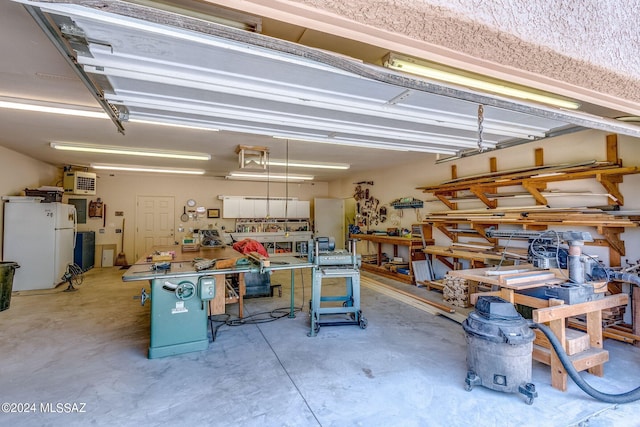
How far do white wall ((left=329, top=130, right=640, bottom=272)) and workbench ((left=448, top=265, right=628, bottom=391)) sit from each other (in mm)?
1377

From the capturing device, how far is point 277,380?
8.85 ft

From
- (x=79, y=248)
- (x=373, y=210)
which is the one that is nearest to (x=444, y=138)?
(x=373, y=210)

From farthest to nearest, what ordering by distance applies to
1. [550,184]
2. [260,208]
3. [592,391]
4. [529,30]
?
[260,208] → [550,184] → [592,391] → [529,30]

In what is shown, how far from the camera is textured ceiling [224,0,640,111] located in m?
0.79

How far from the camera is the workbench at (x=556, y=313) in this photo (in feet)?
8.16

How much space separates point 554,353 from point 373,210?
228 inches

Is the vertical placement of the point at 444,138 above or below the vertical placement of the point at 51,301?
above

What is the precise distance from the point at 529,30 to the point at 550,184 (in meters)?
4.19

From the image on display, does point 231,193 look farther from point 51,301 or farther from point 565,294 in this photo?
point 565,294

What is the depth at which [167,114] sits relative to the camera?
2.92m

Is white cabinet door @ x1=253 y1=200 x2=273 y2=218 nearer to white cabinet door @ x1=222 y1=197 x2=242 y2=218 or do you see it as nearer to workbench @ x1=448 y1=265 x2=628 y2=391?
white cabinet door @ x1=222 y1=197 x2=242 y2=218

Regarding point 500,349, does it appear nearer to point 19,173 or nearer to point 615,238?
point 615,238

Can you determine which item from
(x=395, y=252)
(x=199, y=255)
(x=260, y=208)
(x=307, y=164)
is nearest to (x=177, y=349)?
(x=199, y=255)

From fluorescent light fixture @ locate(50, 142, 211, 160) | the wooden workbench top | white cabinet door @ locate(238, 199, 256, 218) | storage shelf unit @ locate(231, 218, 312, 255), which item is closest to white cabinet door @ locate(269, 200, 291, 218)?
storage shelf unit @ locate(231, 218, 312, 255)
